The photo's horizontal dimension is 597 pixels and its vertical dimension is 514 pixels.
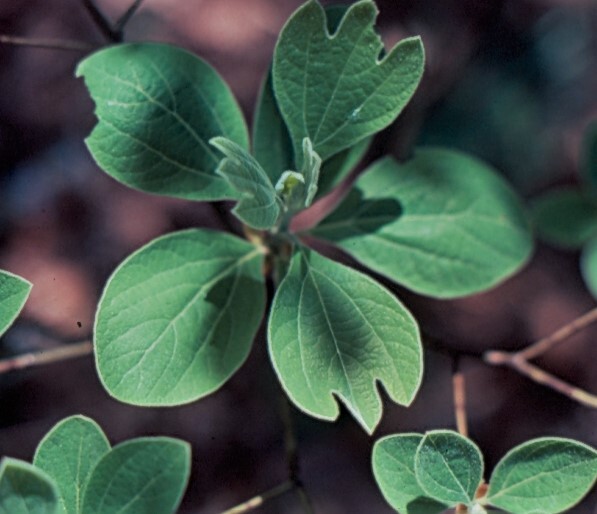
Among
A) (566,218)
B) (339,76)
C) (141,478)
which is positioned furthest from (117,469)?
(566,218)

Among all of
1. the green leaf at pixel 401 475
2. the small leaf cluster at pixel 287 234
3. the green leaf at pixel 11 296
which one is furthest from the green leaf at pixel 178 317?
the green leaf at pixel 401 475

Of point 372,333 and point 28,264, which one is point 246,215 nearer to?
point 372,333

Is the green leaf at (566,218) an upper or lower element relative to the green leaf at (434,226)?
lower

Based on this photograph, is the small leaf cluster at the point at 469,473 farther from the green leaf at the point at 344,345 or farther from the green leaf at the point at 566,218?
the green leaf at the point at 566,218

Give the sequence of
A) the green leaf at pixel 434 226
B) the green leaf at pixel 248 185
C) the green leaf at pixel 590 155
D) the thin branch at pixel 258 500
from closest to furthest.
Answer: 1. the green leaf at pixel 248 185
2. the thin branch at pixel 258 500
3. the green leaf at pixel 434 226
4. the green leaf at pixel 590 155

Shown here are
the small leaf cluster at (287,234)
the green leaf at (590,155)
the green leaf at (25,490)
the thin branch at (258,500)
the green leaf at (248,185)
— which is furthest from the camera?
the green leaf at (590,155)

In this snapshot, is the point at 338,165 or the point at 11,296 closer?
the point at 11,296

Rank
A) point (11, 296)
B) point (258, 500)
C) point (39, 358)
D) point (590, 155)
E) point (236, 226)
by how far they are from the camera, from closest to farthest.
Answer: point (11, 296) → point (258, 500) → point (39, 358) → point (236, 226) → point (590, 155)

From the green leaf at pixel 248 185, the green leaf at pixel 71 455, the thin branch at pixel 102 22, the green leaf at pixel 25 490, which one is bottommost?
the green leaf at pixel 71 455

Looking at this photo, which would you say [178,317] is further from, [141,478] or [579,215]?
[579,215]
